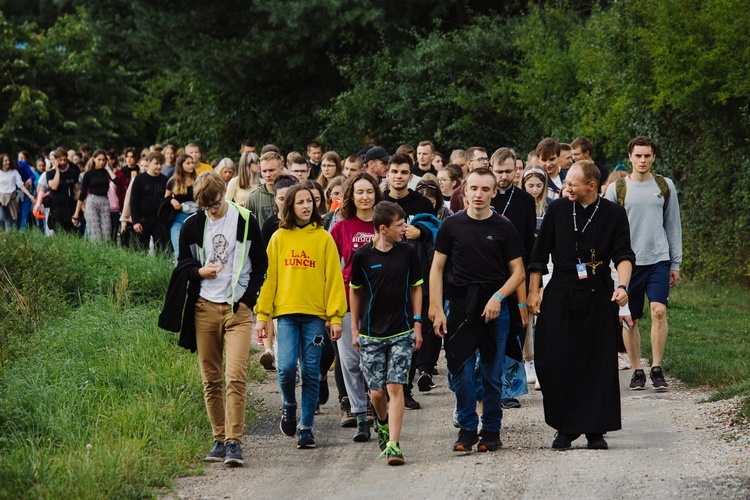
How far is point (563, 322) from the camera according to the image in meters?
8.32

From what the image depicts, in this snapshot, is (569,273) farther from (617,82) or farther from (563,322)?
(617,82)

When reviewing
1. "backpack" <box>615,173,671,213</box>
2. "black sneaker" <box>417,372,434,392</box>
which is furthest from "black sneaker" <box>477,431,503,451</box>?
"backpack" <box>615,173,671,213</box>

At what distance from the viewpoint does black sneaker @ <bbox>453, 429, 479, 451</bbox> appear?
26.9 ft

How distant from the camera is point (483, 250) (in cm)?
825

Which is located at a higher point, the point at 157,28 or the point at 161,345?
the point at 157,28

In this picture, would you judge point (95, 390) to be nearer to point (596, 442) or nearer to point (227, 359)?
point (227, 359)

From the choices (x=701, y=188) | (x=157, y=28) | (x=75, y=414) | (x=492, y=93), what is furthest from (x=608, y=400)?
(x=157, y=28)

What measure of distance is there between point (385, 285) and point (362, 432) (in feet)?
4.11

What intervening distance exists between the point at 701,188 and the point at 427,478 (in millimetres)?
10554

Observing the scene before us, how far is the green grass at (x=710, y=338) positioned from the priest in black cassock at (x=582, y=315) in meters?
1.44

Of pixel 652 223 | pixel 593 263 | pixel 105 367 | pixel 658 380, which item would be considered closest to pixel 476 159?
pixel 652 223

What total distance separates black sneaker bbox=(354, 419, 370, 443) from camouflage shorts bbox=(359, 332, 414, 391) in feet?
2.20

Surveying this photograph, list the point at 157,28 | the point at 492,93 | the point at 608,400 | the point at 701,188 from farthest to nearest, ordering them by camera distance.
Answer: the point at 157,28 → the point at 492,93 → the point at 701,188 → the point at 608,400

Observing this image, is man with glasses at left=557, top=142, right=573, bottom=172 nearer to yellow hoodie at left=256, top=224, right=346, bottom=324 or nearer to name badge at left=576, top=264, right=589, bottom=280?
name badge at left=576, top=264, right=589, bottom=280
